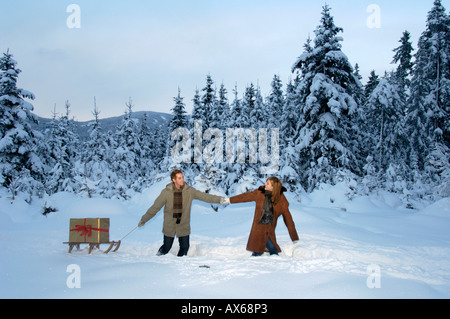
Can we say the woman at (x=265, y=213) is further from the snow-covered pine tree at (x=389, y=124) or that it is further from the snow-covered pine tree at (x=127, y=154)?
the snow-covered pine tree at (x=127, y=154)

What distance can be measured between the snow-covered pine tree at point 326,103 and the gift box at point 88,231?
1701cm

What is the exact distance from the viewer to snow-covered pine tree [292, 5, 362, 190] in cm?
2264

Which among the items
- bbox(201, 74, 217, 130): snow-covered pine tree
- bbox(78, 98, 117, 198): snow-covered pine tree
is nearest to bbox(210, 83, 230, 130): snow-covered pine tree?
bbox(201, 74, 217, 130): snow-covered pine tree

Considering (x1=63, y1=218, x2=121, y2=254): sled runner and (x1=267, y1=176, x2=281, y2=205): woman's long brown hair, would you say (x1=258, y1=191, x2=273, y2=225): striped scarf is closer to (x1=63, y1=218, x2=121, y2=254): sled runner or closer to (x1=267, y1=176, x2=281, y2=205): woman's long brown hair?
(x1=267, y1=176, x2=281, y2=205): woman's long brown hair

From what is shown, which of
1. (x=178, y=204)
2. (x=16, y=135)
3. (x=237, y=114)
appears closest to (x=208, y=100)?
(x=237, y=114)

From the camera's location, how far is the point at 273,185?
698 cm

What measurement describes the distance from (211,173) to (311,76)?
12346mm

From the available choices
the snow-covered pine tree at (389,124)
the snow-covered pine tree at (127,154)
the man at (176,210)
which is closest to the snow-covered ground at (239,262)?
the man at (176,210)

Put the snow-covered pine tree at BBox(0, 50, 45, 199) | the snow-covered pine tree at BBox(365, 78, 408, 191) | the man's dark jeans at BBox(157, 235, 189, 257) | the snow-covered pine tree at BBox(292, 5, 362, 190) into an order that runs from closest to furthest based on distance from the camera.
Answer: the man's dark jeans at BBox(157, 235, 189, 257) < the snow-covered pine tree at BBox(292, 5, 362, 190) < the snow-covered pine tree at BBox(0, 50, 45, 199) < the snow-covered pine tree at BBox(365, 78, 408, 191)

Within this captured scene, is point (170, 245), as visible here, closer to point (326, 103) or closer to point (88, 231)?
point (88, 231)

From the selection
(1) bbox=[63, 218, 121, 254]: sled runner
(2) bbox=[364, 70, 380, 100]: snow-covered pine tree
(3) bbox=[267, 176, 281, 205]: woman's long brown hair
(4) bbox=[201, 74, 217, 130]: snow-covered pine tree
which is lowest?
(1) bbox=[63, 218, 121, 254]: sled runner

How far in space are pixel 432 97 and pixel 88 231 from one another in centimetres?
3267

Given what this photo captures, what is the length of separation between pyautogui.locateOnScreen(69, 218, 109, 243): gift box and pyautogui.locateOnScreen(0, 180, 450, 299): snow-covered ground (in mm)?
328

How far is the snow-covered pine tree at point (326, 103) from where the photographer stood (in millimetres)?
22641
